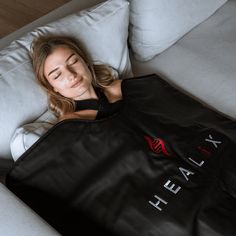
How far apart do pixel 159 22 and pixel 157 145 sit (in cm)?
62

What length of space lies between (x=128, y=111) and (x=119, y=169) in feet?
0.83

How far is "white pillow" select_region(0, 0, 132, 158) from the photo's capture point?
113 centimetres

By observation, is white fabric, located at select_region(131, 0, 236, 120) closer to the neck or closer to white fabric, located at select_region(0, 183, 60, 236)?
the neck

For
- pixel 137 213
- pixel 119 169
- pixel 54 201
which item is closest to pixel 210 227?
pixel 137 213

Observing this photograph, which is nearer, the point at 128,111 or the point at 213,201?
the point at 213,201

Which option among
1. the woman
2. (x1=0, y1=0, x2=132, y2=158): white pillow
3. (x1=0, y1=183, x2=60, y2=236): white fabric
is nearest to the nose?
the woman

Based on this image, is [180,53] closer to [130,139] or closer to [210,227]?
[130,139]

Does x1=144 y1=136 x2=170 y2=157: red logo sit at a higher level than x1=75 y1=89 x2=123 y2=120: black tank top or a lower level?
lower

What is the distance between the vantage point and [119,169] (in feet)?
3.56

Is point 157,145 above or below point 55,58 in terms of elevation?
below

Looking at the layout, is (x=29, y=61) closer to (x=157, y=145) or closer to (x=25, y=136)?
(x=25, y=136)

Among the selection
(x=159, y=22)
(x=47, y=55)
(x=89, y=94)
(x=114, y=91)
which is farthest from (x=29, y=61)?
(x=159, y=22)

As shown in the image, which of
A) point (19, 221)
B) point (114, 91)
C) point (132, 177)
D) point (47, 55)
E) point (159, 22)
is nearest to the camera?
point (19, 221)

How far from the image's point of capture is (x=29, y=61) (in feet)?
3.97
